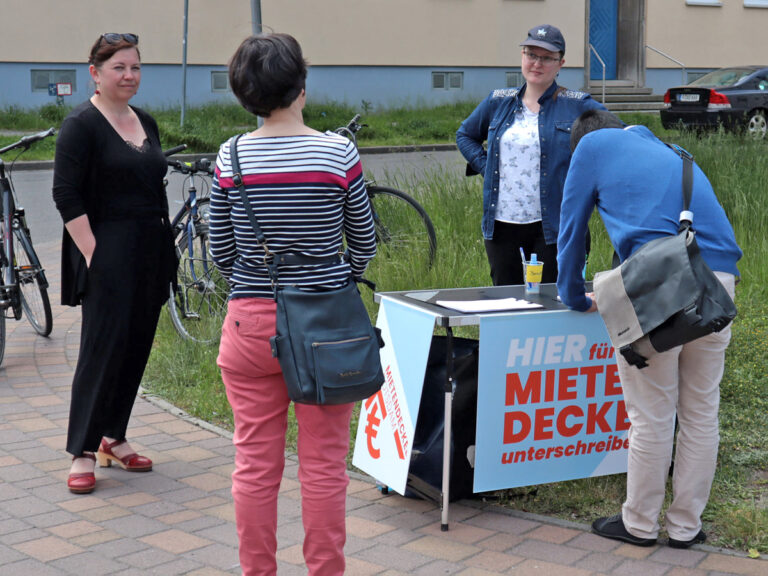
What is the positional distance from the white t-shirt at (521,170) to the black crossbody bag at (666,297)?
4.59 feet

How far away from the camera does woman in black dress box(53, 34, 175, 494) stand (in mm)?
4273

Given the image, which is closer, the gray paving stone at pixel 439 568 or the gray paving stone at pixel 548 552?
the gray paving stone at pixel 439 568

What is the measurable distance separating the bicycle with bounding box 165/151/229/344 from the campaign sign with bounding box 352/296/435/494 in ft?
7.92

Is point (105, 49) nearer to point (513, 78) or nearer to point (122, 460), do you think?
point (122, 460)

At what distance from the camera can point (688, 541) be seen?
12.1 ft

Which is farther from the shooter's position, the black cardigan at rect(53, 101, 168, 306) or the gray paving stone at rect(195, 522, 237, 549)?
the black cardigan at rect(53, 101, 168, 306)

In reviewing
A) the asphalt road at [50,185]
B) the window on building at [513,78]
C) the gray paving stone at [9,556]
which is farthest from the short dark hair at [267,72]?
the window on building at [513,78]

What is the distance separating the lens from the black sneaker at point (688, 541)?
145 inches

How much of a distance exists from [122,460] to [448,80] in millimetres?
21839

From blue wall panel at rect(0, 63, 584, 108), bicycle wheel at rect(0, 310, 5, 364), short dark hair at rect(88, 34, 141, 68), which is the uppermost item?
blue wall panel at rect(0, 63, 584, 108)

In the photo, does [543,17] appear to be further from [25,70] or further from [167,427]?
[167,427]

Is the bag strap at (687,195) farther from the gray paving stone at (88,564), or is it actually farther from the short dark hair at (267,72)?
the gray paving stone at (88,564)

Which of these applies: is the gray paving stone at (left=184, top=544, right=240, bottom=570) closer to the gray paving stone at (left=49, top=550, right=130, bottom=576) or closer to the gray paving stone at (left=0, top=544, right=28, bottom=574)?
the gray paving stone at (left=49, top=550, right=130, bottom=576)

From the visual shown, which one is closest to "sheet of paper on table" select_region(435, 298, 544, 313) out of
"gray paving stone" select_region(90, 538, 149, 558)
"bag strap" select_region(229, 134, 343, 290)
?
"bag strap" select_region(229, 134, 343, 290)
